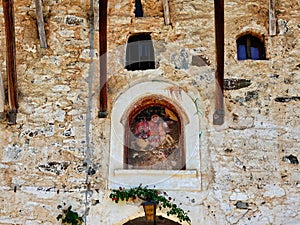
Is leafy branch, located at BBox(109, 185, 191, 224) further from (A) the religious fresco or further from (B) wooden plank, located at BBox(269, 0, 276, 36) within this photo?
(B) wooden plank, located at BBox(269, 0, 276, 36)

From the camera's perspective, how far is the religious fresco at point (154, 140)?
19.5 feet

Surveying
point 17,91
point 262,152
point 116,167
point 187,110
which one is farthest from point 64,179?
point 262,152

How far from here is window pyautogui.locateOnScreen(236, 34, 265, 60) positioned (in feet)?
20.8

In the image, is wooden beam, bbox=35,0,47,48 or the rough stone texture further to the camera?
wooden beam, bbox=35,0,47,48

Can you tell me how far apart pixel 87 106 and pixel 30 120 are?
735 millimetres

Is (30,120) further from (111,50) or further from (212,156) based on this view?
(212,156)

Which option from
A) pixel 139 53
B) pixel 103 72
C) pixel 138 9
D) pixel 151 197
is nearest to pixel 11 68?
pixel 103 72

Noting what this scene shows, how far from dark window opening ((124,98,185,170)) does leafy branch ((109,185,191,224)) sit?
0.42 m

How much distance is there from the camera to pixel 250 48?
638 cm

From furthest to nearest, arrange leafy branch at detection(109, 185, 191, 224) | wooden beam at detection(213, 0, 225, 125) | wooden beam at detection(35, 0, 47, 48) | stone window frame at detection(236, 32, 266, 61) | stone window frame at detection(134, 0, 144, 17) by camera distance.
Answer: stone window frame at detection(134, 0, 144, 17)
stone window frame at detection(236, 32, 266, 61)
wooden beam at detection(35, 0, 47, 48)
wooden beam at detection(213, 0, 225, 125)
leafy branch at detection(109, 185, 191, 224)

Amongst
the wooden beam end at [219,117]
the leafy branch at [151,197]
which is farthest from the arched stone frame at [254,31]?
the leafy branch at [151,197]

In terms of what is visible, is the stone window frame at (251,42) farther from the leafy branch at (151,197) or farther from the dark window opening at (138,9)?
the leafy branch at (151,197)

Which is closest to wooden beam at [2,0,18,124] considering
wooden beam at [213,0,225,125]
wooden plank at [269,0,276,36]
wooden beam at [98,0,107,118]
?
wooden beam at [98,0,107,118]

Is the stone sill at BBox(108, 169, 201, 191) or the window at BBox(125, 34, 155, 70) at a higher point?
the window at BBox(125, 34, 155, 70)
